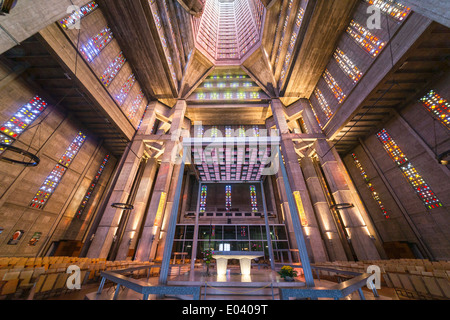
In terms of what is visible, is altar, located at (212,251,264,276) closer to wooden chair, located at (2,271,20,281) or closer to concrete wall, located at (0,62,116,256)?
wooden chair, located at (2,271,20,281)

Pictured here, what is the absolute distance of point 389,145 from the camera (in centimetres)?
1592

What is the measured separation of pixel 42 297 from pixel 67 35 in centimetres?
1410

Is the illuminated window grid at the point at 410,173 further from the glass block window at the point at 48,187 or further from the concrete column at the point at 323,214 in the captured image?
the glass block window at the point at 48,187

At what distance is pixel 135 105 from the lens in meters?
18.4

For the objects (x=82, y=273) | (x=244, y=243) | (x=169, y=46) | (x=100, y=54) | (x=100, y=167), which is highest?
(x=169, y=46)

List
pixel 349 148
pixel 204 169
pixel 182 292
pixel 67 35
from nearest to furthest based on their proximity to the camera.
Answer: pixel 182 292
pixel 67 35
pixel 349 148
pixel 204 169

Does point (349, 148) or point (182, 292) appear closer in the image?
point (182, 292)

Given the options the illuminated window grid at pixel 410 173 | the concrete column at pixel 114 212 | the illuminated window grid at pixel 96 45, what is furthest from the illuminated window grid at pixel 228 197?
the illuminated window grid at pixel 96 45

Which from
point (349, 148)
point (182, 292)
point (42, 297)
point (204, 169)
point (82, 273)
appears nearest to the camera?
point (182, 292)

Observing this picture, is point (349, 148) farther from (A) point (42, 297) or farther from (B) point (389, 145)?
(A) point (42, 297)

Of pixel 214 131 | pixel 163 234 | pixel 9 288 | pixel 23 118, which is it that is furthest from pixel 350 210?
pixel 23 118

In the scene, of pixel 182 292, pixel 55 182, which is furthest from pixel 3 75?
pixel 182 292

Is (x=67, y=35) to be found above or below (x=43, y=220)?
above

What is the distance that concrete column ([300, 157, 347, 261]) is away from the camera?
14.3m
